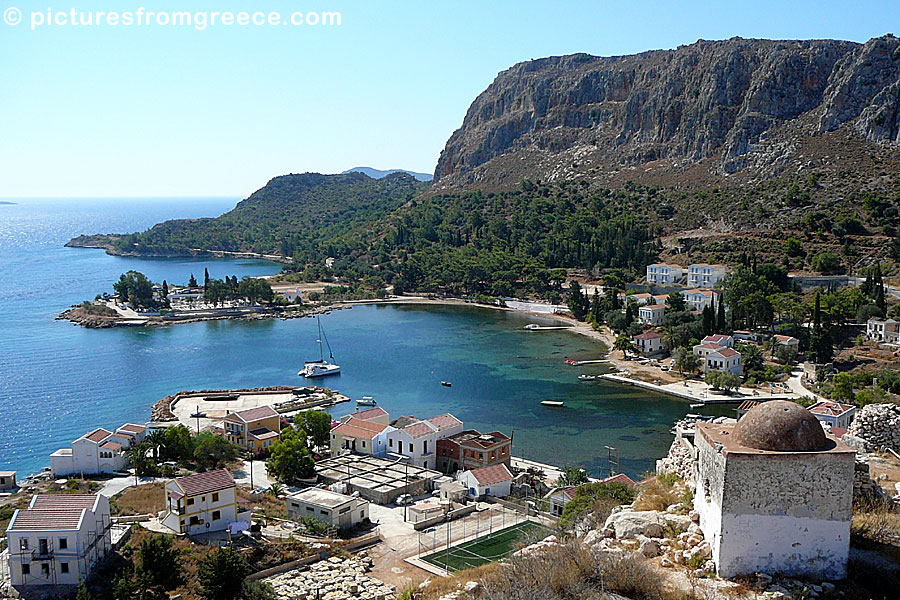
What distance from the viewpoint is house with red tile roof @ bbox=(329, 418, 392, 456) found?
1089 inches

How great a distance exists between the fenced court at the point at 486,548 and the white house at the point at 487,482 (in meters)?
3.15

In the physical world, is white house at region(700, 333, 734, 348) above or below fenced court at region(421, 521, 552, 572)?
above

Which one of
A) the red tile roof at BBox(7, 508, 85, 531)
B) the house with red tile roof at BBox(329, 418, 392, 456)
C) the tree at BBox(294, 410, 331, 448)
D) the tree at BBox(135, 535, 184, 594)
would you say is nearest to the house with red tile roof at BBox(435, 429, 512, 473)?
the house with red tile roof at BBox(329, 418, 392, 456)

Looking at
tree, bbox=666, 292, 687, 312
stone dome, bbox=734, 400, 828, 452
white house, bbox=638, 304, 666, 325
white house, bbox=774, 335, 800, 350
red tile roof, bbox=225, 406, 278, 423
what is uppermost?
stone dome, bbox=734, 400, 828, 452

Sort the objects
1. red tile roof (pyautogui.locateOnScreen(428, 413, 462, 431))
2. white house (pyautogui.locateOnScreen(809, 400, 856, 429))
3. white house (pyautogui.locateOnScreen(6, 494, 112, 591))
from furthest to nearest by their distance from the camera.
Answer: red tile roof (pyautogui.locateOnScreen(428, 413, 462, 431)), white house (pyautogui.locateOnScreen(809, 400, 856, 429)), white house (pyautogui.locateOnScreen(6, 494, 112, 591))

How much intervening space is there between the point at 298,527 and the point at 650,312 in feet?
125

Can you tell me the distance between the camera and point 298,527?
64.4 feet

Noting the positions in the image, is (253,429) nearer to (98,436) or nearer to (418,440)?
(98,436)

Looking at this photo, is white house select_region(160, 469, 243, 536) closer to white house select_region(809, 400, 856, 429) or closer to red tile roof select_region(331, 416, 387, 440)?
red tile roof select_region(331, 416, 387, 440)

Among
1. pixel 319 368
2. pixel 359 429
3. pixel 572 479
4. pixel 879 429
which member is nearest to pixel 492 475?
pixel 572 479

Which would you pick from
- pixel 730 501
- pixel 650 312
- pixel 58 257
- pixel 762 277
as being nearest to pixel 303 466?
pixel 730 501

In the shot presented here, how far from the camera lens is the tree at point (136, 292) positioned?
66.9 metres

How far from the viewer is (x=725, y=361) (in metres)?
40.8

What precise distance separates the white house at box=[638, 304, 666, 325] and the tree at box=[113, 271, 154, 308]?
41.5 m
